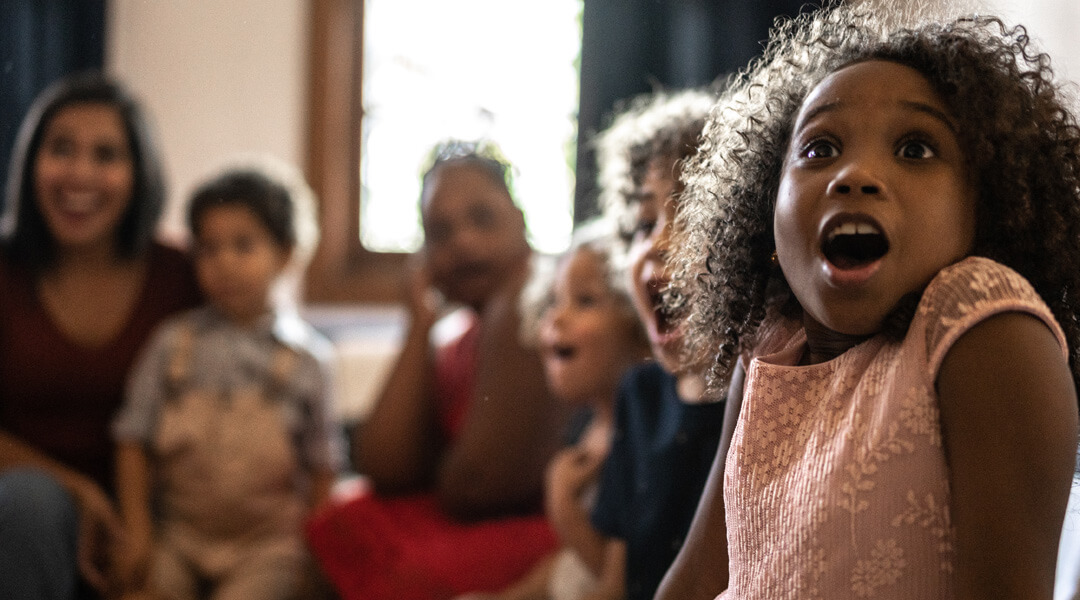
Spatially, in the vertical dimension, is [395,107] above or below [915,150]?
above

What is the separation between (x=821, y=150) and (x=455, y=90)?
201 centimetres

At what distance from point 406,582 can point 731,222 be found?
30.8 inches

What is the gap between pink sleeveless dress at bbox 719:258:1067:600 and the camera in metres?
0.40

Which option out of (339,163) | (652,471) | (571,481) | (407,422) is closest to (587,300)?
(571,481)

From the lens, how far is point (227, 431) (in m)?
1.35

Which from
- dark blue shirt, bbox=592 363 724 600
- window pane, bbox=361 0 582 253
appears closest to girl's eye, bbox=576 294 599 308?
dark blue shirt, bbox=592 363 724 600

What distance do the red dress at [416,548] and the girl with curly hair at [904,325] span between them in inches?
26.5

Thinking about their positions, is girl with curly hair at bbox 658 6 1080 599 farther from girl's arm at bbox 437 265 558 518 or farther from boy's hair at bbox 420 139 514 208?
boy's hair at bbox 420 139 514 208

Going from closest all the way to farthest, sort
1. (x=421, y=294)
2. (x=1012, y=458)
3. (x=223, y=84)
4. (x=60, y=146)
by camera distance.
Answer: (x=1012, y=458) → (x=60, y=146) → (x=421, y=294) → (x=223, y=84)

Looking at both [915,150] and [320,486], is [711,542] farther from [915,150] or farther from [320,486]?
[320,486]

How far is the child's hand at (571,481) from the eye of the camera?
106cm

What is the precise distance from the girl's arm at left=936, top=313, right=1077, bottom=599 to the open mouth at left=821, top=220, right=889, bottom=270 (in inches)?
2.2

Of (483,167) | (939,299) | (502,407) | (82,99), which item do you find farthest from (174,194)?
(939,299)

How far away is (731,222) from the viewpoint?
539mm
